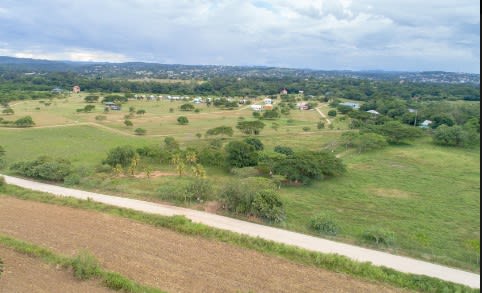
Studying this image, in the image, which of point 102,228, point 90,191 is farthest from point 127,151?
point 102,228

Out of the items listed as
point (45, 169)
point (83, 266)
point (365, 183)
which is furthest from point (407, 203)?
point (45, 169)

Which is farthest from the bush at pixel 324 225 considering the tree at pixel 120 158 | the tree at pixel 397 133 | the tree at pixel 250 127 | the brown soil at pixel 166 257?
the tree at pixel 250 127

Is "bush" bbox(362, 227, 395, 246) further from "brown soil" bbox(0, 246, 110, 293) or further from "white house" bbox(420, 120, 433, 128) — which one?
"white house" bbox(420, 120, 433, 128)

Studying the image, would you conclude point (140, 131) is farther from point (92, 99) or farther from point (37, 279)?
point (92, 99)

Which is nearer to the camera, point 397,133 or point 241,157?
point 241,157

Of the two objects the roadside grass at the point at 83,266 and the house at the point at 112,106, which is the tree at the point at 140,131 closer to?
the house at the point at 112,106

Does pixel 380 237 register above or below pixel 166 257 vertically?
above
